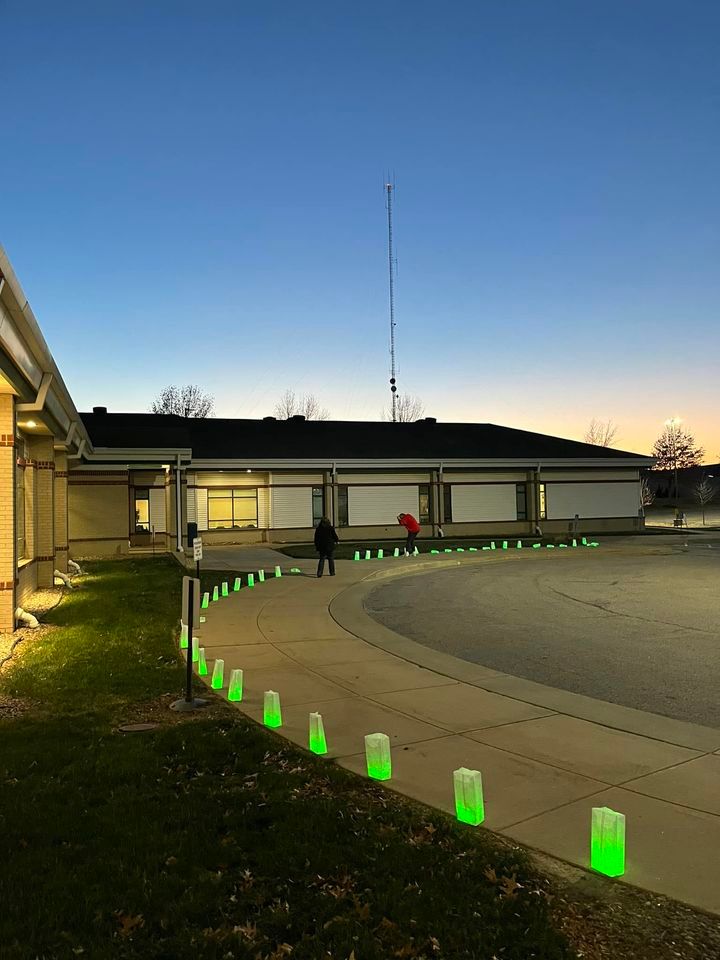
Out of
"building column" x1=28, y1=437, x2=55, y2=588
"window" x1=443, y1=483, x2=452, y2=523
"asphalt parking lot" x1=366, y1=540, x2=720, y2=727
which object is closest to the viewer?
"asphalt parking lot" x1=366, y1=540, x2=720, y2=727

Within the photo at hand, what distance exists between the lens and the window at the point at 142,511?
30.6 metres

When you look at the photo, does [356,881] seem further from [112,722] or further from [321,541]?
[321,541]

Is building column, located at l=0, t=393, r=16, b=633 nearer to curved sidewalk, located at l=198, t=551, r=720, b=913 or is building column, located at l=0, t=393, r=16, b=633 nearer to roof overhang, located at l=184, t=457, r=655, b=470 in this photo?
curved sidewalk, located at l=198, t=551, r=720, b=913

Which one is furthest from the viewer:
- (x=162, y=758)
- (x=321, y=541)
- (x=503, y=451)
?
(x=503, y=451)

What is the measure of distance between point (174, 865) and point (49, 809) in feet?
4.19

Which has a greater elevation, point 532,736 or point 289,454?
Answer: point 289,454

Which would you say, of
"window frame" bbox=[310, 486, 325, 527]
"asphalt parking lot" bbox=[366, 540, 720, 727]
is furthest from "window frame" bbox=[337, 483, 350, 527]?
"asphalt parking lot" bbox=[366, 540, 720, 727]

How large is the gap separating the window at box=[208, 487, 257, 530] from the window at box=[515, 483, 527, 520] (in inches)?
562

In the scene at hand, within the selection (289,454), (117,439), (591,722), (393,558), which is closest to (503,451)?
(289,454)

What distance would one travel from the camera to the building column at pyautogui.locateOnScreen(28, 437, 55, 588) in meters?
17.4

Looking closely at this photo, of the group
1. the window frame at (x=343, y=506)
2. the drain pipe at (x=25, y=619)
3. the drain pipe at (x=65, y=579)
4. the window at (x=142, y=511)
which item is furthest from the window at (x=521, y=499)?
the drain pipe at (x=25, y=619)

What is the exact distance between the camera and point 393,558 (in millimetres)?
24781

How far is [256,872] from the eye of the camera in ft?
12.8

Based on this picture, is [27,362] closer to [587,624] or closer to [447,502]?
[587,624]
